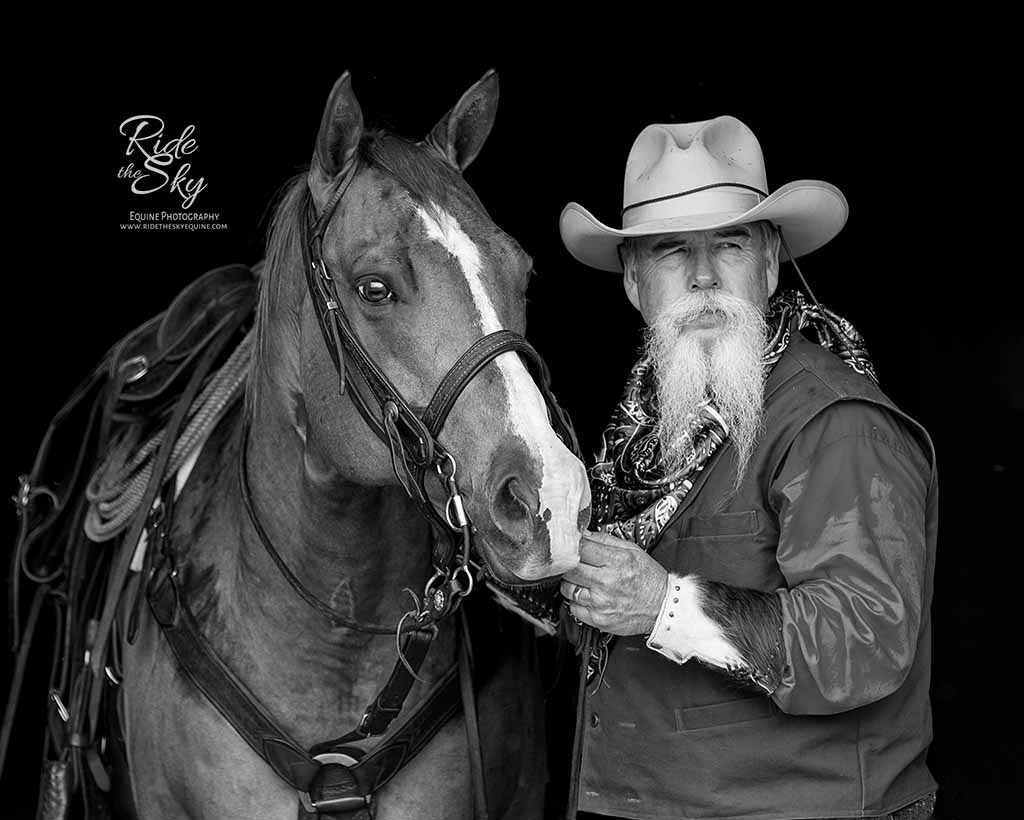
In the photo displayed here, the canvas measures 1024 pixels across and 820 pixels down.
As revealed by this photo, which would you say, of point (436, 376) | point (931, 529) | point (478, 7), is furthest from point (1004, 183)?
point (436, 376)

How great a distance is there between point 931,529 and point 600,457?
716 millimetres

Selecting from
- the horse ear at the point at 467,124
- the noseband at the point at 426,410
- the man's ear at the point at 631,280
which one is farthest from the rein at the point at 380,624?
the man's ear at the point at 631,280

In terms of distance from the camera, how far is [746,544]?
7.11 feet

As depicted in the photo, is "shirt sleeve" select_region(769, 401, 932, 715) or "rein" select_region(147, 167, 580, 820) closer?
"rein" select_region(147, 167, 580, 820)

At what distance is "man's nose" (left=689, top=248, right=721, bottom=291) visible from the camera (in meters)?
2.45

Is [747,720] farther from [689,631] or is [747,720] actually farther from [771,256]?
[771,256]

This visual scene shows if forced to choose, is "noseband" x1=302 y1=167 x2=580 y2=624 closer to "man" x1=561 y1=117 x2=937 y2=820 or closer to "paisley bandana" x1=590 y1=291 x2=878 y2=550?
"man" x1=561 y1=117 x2=937 y2=820

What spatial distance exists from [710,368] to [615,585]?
2.00ft

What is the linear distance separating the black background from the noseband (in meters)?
2.93

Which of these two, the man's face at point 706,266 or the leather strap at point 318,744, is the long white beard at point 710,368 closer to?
the man's face at point 706,266

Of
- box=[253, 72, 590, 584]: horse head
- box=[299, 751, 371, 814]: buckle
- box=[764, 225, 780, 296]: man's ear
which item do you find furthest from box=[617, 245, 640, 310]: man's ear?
box=[299, 751, 371, 814]: buckle

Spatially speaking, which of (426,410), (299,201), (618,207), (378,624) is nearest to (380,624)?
(378,624)

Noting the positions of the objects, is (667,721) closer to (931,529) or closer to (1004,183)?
(931,529)

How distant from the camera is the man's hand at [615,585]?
1937 mm
